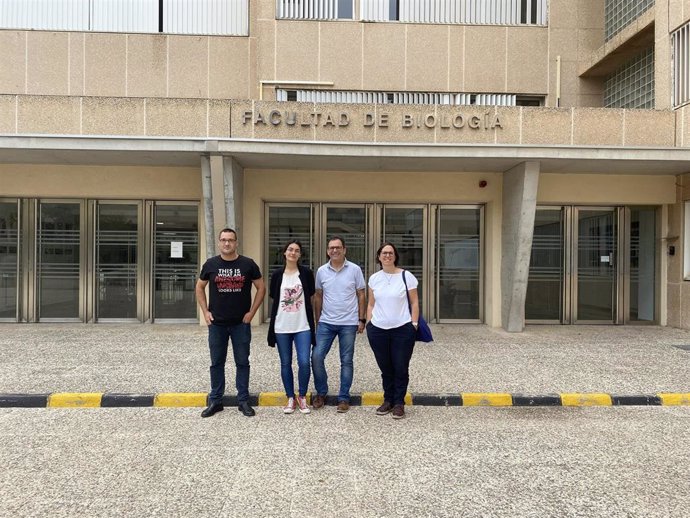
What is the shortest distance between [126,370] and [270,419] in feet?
9.03

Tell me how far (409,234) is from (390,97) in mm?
3582

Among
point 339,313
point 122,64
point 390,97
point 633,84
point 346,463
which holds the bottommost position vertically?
point 346,463

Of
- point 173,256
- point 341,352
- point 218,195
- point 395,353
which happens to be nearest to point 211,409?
point 341,352

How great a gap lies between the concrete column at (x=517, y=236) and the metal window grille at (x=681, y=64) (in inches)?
128

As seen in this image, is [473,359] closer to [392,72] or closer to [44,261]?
[392,72]

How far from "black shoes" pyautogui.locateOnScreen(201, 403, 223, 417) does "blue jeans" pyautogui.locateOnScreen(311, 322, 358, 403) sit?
1.10m

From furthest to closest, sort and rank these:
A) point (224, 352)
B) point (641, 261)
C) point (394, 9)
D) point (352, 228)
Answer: point (394, 9)
point (641, 261)
point (352, 228)
point (224, 352)

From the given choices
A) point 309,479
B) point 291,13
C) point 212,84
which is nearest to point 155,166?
Answer: point 212,84

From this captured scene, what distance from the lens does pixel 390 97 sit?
38.5ft

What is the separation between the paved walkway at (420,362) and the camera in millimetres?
5867

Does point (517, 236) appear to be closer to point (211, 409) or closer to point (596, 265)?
point (596, 265)

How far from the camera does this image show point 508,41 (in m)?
11.8

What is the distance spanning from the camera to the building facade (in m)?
8.91

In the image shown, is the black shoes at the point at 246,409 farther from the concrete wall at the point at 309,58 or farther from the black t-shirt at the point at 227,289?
the concrete wall at the point at 309,58
